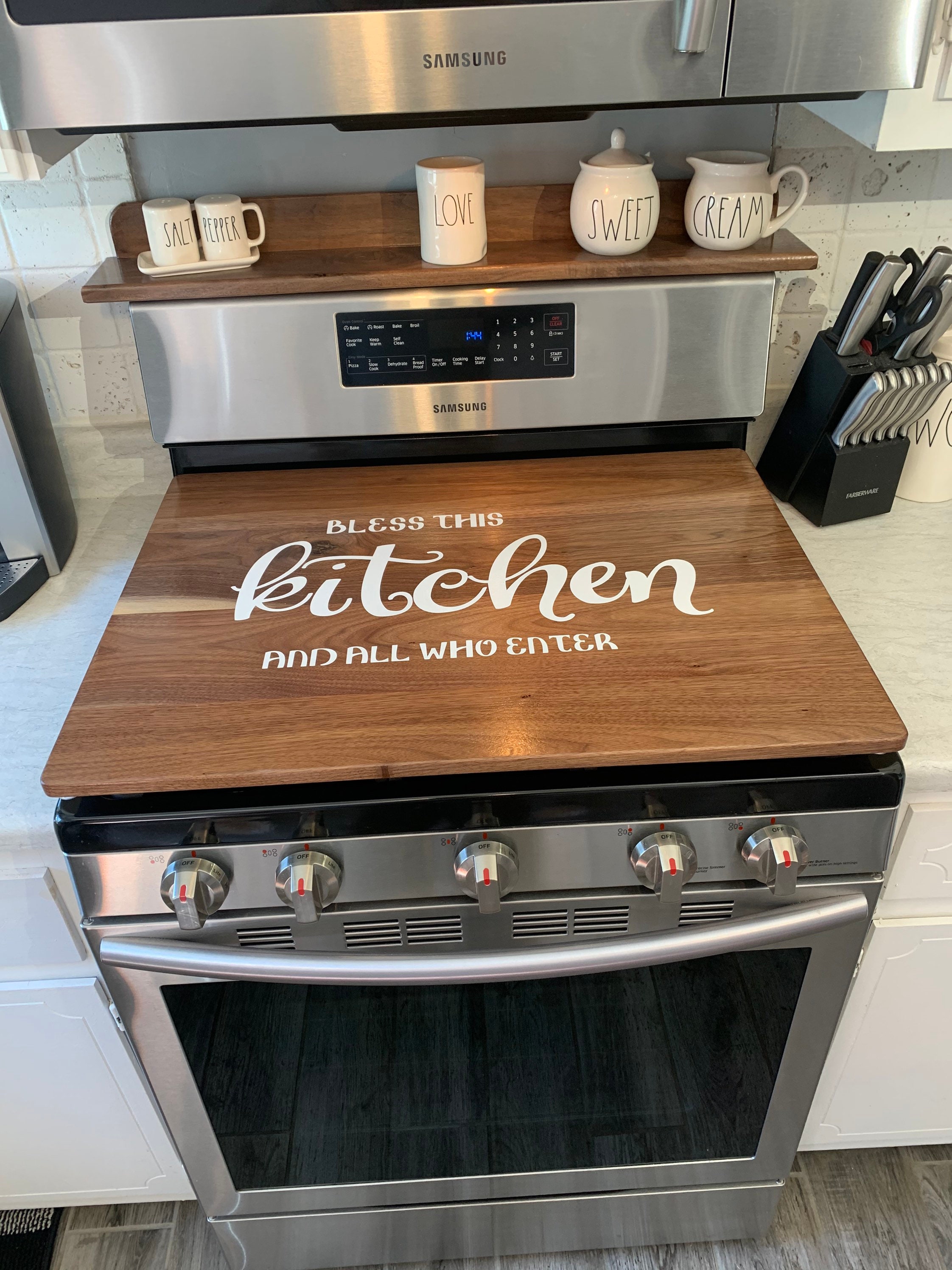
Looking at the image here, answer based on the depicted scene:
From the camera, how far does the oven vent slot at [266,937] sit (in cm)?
95

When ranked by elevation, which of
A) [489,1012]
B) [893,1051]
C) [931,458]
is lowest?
[893,1051]

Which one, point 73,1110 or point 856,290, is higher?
point 856,290

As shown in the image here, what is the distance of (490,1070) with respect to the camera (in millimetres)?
1085

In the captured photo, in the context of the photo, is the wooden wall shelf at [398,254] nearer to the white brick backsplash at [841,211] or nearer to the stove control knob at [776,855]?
the white brick backsplash at [841,211]

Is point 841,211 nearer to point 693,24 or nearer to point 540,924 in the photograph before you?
point 693,24

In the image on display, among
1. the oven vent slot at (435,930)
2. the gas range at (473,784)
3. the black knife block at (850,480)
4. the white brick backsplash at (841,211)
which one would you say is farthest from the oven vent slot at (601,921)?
the white brick backsplash at (841,211)

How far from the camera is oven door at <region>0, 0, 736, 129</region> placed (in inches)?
35.6

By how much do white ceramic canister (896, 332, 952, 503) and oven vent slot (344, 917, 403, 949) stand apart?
0.90 metres

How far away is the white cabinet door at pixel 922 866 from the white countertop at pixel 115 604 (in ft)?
0.13

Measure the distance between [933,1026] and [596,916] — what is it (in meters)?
0.54

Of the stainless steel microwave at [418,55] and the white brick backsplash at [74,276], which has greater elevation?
the stainless steel microwave at [418,55]

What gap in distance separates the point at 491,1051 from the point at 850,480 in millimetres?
832

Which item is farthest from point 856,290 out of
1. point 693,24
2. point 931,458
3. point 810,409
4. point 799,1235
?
point 799,1235

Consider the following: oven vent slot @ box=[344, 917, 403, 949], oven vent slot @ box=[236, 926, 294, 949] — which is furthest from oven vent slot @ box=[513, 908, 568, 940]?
oven vent slot @ box=[236, 926, 294, 949]
